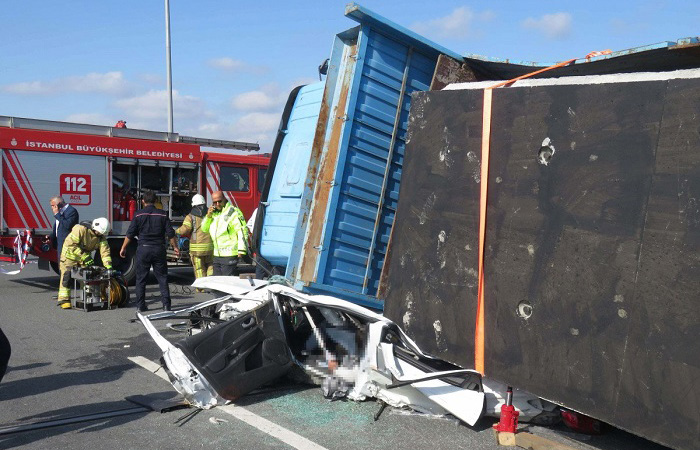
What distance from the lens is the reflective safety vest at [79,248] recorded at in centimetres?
913

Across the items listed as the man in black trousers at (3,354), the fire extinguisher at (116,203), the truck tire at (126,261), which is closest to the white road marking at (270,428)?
the man in black trousers at (3,354)

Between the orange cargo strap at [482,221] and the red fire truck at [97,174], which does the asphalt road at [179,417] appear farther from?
the red fire truck at [97,174]

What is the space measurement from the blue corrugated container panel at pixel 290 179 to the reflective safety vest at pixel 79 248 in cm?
305

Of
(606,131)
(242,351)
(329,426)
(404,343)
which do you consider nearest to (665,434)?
(606,131)

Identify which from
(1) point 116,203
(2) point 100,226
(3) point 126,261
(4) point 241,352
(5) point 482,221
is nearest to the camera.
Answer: (5) point 482,221

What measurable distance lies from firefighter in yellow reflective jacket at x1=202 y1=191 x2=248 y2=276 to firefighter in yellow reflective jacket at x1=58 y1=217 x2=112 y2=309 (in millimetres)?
1628

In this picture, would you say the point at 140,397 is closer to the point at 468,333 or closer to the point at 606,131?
the point at 468,333

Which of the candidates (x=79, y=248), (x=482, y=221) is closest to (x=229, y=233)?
(x=79, y=248)

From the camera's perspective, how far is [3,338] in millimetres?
4164

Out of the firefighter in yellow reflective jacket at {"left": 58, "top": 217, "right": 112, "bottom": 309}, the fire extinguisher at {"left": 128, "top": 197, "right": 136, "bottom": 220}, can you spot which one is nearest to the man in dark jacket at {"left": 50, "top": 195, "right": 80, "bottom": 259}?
the firefighter in yellow reflective jacket at {"left": 58, "top": 217, "right": 112, "bottom": 309}

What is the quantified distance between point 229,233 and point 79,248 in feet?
7.46

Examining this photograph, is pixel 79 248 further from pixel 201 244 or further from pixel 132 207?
pixel 132 207

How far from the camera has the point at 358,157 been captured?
20.2ft

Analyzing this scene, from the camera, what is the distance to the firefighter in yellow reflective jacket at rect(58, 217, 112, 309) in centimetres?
908
